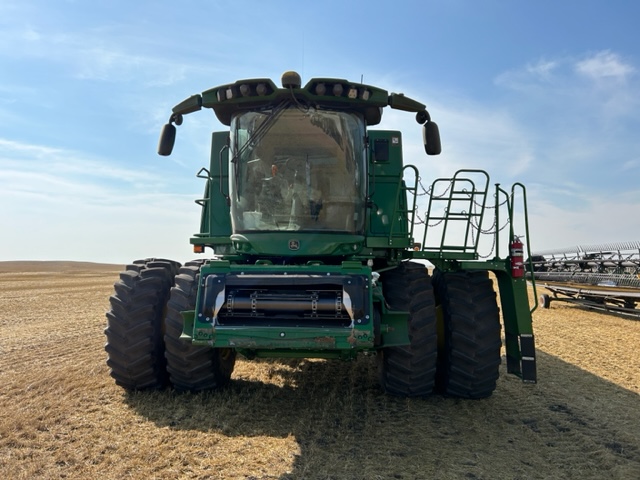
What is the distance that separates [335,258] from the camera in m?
5.38

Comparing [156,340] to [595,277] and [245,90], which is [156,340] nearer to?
[245,90]

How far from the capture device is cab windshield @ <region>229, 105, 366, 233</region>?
5152mm

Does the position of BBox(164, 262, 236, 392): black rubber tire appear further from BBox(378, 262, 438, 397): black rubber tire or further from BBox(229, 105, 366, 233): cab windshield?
BBox(378, 262, 438, 397): black rubber tire

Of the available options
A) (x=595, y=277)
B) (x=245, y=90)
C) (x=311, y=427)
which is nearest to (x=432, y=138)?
(x=245, y=90)

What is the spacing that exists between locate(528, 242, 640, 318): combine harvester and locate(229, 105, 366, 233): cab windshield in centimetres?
766

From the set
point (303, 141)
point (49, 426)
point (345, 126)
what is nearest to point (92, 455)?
point (49, 426)

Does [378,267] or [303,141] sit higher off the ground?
[303,141]

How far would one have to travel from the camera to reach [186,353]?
5168 millimetres

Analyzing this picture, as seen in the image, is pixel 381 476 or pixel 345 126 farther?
pixel 345 126

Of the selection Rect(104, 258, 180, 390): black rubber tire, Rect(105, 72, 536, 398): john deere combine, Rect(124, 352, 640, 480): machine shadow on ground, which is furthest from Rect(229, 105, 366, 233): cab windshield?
Rect(124, 352, 640, 480): machine shadow on ground

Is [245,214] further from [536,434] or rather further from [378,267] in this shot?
[536,434]

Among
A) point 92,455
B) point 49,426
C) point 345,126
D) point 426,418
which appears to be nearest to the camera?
point 92,455

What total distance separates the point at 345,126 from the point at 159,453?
339 centimetres

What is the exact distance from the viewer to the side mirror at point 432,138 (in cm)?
550
